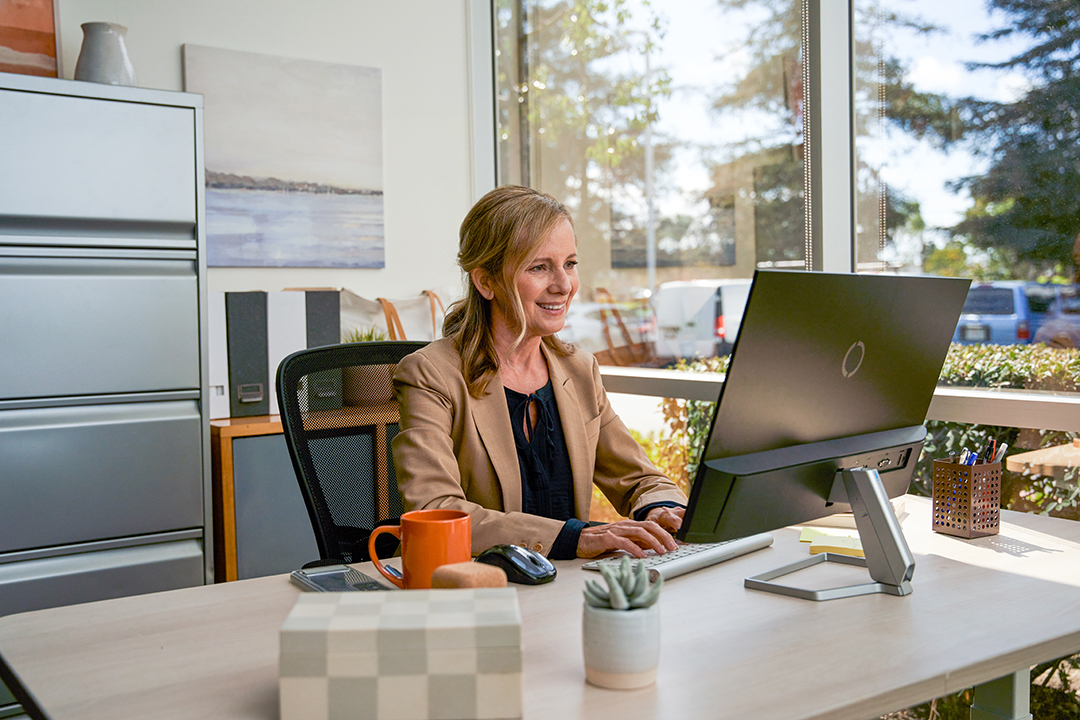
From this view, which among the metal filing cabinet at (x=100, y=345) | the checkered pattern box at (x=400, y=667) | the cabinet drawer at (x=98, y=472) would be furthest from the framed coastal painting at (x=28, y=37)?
the checkered pattern box at (x=400, y=667)

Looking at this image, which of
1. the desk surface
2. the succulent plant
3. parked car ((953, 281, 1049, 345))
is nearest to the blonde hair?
the desk surface

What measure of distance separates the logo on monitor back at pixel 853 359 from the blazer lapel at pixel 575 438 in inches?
26.0

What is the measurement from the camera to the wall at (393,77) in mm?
3092

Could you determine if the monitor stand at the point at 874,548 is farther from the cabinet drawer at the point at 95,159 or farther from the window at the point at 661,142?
the cabinet drawer at the point at 95,159

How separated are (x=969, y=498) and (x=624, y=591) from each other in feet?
2.92

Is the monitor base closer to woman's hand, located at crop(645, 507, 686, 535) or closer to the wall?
woman's hand, located at crop(645, 507, 686, 535)

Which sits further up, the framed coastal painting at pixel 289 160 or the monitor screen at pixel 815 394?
the framed coastal painting at pixel 289 160

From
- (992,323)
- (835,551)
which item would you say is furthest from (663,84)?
(835,551)

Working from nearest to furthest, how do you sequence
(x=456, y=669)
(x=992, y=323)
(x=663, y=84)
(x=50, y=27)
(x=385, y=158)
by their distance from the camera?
(x=456, y=669) < (x=992, y=323) < (x=50, y=27) < (x=663, y=84) < (x=385, y=158)

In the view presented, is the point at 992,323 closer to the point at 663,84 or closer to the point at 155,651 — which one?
the point at 663,84

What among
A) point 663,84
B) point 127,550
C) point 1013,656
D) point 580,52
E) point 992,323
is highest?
point 580,52

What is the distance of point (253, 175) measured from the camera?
10.6 feet

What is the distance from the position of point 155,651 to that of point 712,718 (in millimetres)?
681

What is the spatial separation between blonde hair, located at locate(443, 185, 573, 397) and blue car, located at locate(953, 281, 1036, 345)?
108 cm
